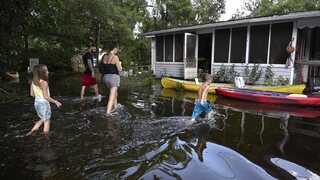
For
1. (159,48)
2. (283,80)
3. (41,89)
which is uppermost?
(159,48)

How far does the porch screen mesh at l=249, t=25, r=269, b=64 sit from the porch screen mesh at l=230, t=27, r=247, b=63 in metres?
0.34

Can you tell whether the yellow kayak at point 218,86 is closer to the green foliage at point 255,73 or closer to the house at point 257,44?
the green foliage at point 255,73

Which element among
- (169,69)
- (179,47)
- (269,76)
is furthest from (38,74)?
(169,69)

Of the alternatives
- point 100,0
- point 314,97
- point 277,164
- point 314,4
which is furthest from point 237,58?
point 314,4

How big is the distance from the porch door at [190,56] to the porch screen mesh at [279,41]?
420 centimetres

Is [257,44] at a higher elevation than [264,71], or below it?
higher

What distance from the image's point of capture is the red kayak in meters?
7.81

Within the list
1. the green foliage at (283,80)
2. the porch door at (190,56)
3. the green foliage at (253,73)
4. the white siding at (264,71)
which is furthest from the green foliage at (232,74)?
the porch door at (190,56)

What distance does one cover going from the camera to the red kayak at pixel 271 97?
25.6 ft

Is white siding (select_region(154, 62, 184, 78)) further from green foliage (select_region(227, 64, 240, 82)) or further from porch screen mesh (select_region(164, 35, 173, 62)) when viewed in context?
green foliage (select_region(227, 64, 240, 82))

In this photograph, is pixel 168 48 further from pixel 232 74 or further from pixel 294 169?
pixel 294 169

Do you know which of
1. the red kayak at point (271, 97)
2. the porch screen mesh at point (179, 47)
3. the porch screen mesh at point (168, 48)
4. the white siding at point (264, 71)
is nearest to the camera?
the red kayak at point (271, 97)

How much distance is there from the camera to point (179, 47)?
14.8 meters

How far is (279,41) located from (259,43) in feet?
2.69
